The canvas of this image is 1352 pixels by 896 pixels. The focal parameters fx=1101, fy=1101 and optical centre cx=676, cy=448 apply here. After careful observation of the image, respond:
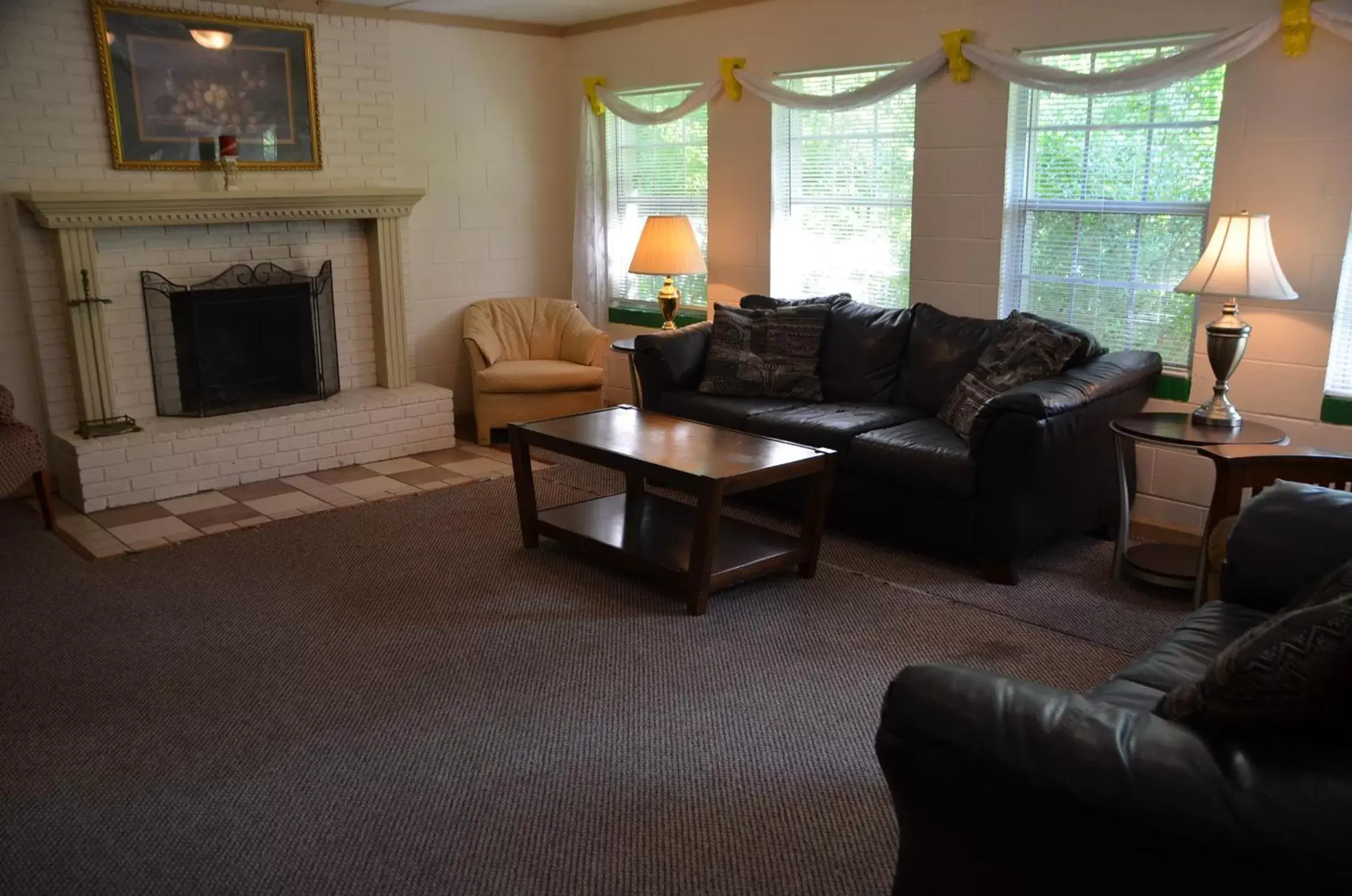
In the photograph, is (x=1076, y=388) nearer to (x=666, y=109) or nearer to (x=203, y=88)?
(x=666, y=109)

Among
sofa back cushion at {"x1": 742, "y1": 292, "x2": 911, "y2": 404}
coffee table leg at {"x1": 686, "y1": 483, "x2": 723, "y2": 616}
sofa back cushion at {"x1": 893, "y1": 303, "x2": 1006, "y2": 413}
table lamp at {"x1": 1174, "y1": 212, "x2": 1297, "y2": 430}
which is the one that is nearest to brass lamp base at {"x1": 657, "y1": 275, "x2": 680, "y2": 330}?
sofa back cushion at {"x1": 742, "y1": 292, "x2": 911, "y2": 404}

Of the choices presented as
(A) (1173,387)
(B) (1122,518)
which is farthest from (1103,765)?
(A) (1173,387)

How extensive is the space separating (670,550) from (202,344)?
284cm

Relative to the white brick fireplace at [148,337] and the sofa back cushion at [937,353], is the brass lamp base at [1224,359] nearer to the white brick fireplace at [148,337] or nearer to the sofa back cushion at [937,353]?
the sofa back cushion at [937,353]

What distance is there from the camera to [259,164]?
216 inches

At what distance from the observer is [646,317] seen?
257 inches

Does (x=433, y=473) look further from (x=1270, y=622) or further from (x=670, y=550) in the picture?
(x=1270, y=622)

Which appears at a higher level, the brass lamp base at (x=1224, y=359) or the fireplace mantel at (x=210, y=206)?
the fireplace mantel at (x=210, y=206)

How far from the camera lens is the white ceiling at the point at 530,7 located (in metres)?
5.67

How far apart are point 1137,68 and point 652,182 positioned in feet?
9.66

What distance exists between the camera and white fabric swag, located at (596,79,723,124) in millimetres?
5777

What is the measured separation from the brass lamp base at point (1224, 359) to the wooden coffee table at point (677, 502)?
133cm

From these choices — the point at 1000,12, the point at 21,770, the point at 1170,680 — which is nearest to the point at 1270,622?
the point at 1170,680

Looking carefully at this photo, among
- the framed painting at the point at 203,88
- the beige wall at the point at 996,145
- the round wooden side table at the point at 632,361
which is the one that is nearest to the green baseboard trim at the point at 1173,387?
the beige wall at the point at 996,145
